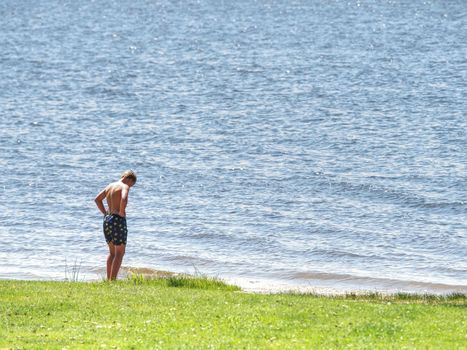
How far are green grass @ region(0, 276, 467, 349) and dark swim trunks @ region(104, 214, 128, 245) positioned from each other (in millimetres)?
1262

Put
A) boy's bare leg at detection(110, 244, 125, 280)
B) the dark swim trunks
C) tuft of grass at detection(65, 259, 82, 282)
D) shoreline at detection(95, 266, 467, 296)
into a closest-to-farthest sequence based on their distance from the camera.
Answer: the dark swim trunks < boy's bare leg at detection(110, 244, 125, 280) < shoreline at detection(95, 266, 467, 296) < tuft of grass at detection(65, 259, 82, 282)

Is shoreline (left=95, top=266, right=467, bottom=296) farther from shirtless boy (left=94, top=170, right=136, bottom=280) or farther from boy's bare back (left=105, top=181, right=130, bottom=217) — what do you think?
boy's bare back (left=105, top=181, right=130, bottom=217)

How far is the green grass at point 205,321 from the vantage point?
1244 centimetres

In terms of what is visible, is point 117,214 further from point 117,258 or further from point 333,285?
point 333,285

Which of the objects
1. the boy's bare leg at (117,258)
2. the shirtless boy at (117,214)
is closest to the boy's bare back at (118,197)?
the shirtless boy at (117,214)

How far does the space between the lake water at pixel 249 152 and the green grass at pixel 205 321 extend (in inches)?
242

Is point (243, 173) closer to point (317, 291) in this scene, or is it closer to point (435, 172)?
point (435, 172)

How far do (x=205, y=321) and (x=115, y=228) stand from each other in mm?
4492

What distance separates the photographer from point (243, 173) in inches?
1217

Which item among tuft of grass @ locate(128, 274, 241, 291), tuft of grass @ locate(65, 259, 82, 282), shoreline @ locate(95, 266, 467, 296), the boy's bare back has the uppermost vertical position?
the boy's bare back

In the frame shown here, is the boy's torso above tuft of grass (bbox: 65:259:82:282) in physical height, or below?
above

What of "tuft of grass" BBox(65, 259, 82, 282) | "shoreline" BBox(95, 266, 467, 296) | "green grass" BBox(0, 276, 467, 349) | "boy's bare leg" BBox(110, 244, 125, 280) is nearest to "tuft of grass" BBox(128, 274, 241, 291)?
"boy's bare leg" BBox(110, 244, 125, 280)

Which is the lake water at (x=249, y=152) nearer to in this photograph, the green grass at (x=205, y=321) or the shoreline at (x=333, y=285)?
the shoreline at (x=333, y=285)

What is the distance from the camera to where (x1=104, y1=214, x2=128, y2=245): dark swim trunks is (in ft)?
58.1
